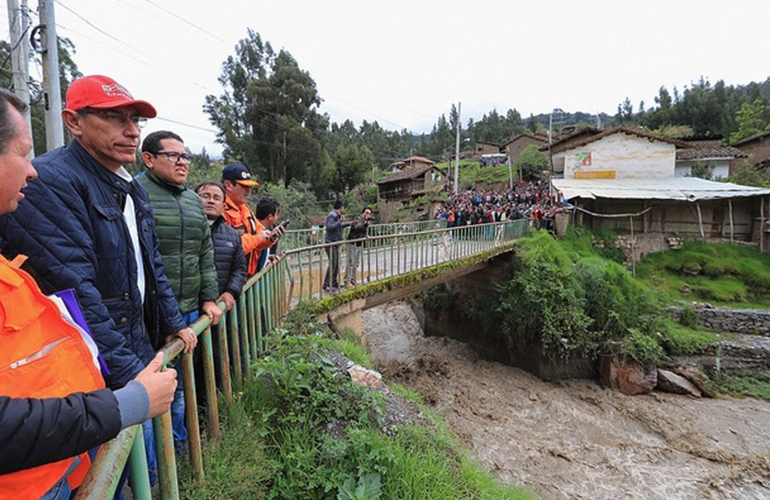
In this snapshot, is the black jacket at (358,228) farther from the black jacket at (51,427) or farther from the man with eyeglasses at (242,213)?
the black jacket at (51,427)

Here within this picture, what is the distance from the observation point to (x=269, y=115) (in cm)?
2844

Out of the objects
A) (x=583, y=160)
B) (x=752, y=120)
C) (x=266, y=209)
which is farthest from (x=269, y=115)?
(x=752, y=120)

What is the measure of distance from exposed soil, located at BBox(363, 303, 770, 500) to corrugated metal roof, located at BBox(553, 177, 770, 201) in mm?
9395

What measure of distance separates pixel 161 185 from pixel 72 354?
1627 millimetres

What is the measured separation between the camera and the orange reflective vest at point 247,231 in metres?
3.58

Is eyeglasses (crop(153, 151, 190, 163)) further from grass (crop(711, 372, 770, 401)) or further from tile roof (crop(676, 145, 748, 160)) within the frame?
tile roof (crop(676, 145, 748, 160))

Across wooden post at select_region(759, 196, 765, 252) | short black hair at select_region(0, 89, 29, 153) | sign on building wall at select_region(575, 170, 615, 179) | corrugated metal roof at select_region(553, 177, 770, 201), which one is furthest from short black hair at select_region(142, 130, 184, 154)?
sign on building wall at select_region(575, 170, 615, 179)

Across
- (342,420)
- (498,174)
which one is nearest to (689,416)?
(342,420)

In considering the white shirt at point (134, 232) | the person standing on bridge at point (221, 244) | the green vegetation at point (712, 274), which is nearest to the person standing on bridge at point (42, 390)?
the white shirt at point (134, 232)

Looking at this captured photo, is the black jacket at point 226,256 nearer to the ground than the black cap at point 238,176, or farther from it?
nearer to the ground

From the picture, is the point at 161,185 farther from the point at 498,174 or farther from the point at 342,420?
the point at 498,174

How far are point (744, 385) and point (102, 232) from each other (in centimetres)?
1604

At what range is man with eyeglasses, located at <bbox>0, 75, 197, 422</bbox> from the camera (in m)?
1.35

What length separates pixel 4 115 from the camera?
987 millimetres
